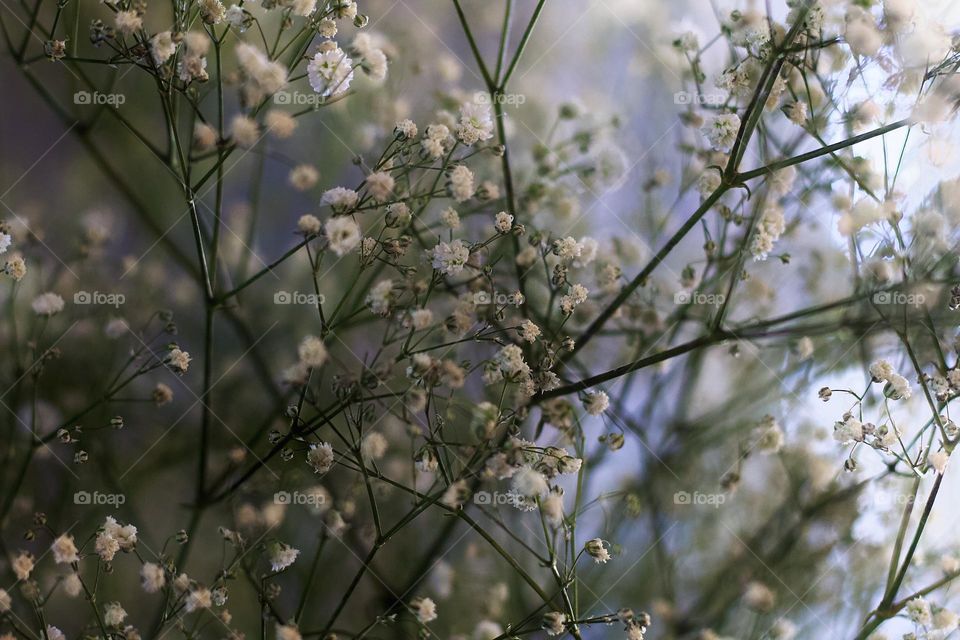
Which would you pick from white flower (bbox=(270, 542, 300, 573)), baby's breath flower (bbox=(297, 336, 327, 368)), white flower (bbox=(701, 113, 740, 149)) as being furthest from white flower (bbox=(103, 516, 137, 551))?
white flower (bbox=(701, 113, 740, 149))

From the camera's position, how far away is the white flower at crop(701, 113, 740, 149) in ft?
2.94

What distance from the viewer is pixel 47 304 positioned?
927mm

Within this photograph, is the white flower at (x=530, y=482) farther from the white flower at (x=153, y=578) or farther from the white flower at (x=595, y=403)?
the white flower at (x=153, y=578)

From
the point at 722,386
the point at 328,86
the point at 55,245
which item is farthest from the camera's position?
the point at 722,386

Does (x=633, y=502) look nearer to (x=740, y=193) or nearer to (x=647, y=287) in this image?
(x=647, y=287)

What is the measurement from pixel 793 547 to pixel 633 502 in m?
0.27

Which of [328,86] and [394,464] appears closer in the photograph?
[328,86]

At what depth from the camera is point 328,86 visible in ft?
2.82

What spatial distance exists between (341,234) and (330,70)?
194 millimetres

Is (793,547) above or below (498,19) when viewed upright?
below

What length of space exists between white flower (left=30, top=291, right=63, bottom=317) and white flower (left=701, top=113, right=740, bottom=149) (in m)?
0.84

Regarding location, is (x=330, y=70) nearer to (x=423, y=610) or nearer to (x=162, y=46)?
(x=162, y=46)

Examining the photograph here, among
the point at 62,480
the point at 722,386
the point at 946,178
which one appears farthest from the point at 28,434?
the point at 946,178

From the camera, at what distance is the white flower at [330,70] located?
847mm
